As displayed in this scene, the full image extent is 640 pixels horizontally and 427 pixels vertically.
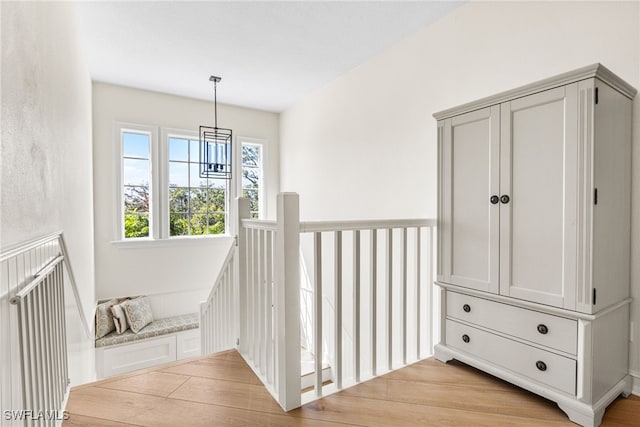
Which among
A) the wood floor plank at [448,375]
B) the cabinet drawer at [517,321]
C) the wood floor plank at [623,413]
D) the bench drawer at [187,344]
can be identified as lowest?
the bench drawer at [187,344]

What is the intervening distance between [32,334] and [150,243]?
347cm

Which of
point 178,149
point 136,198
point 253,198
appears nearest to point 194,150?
point 178,149

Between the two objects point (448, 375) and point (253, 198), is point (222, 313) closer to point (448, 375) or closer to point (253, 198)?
point (448, 375)

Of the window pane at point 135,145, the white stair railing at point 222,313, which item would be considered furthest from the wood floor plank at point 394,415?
the window pane at point 135,145

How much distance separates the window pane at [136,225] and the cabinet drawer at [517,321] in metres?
3.92

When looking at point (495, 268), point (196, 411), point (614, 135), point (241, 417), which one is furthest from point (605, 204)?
point (196, 411)

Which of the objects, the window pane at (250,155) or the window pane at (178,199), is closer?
the window pane at (178,199)

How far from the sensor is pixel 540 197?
1.56 metres

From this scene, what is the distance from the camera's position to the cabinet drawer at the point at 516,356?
4.91 ft

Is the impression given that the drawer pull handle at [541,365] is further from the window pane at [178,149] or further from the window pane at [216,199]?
the window pane at [178,149]

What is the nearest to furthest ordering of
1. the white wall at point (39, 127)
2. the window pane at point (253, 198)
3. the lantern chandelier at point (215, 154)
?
the white wall at point (39, 127) → the lantern chandelier at point (215, 154) → the window pane at point (253, 198)

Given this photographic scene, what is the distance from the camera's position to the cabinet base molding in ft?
4.64

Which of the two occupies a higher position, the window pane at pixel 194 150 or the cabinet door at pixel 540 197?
the window pane at pixel 194 150

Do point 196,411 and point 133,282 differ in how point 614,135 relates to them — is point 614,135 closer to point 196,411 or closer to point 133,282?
point 196,411
